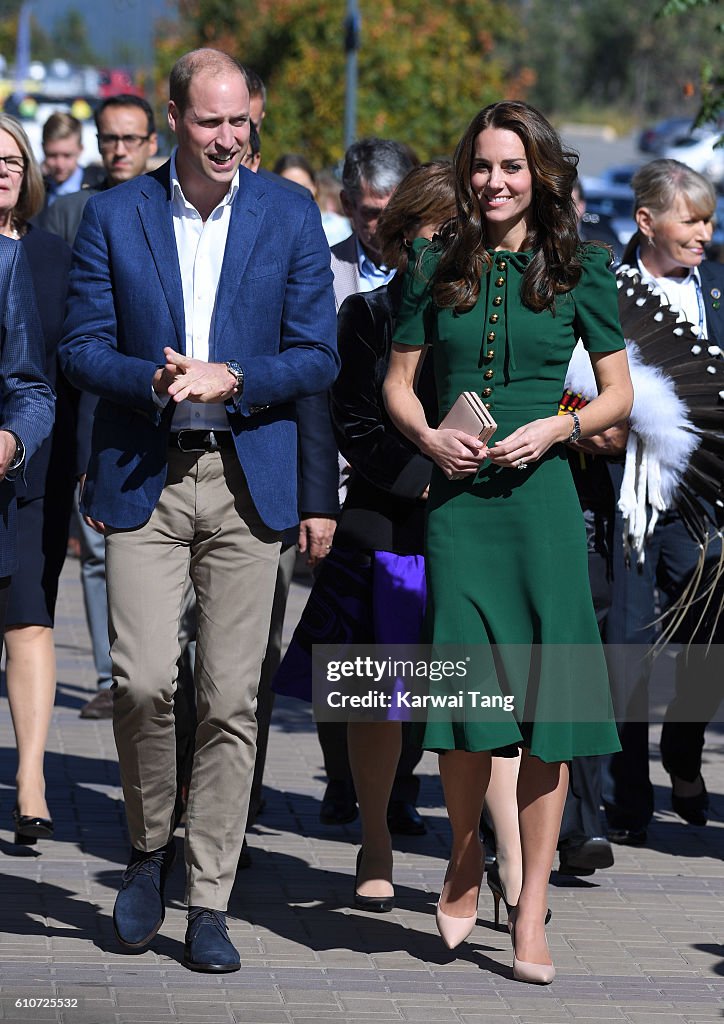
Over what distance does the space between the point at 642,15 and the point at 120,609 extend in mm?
66529

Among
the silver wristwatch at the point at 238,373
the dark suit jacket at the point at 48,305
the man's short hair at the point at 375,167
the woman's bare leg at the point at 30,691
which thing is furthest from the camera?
the man's short hair at the point at 375,167

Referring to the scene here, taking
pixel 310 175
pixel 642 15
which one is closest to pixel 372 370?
pixel 310 175

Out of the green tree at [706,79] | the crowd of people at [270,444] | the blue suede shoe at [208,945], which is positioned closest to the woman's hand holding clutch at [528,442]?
the crowd of people at [270,444]

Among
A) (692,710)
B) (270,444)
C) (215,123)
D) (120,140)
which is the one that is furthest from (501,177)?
(120,140)

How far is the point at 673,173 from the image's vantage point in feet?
20.2

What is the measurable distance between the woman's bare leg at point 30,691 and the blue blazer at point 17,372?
1.22 meters

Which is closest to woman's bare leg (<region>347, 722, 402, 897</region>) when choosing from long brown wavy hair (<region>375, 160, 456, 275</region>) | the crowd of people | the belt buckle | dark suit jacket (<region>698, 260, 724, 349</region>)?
the crowd of people

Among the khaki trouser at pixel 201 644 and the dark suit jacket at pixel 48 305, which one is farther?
the dark suit jacket at pixel 48 305

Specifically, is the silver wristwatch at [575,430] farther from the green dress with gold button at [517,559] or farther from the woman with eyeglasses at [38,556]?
the woman with eyeglasses at [38,556]

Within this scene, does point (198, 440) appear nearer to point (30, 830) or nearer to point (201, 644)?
A: point (201, 644)

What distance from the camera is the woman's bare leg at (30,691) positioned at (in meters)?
5.84

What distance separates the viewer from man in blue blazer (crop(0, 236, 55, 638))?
4.65 m
